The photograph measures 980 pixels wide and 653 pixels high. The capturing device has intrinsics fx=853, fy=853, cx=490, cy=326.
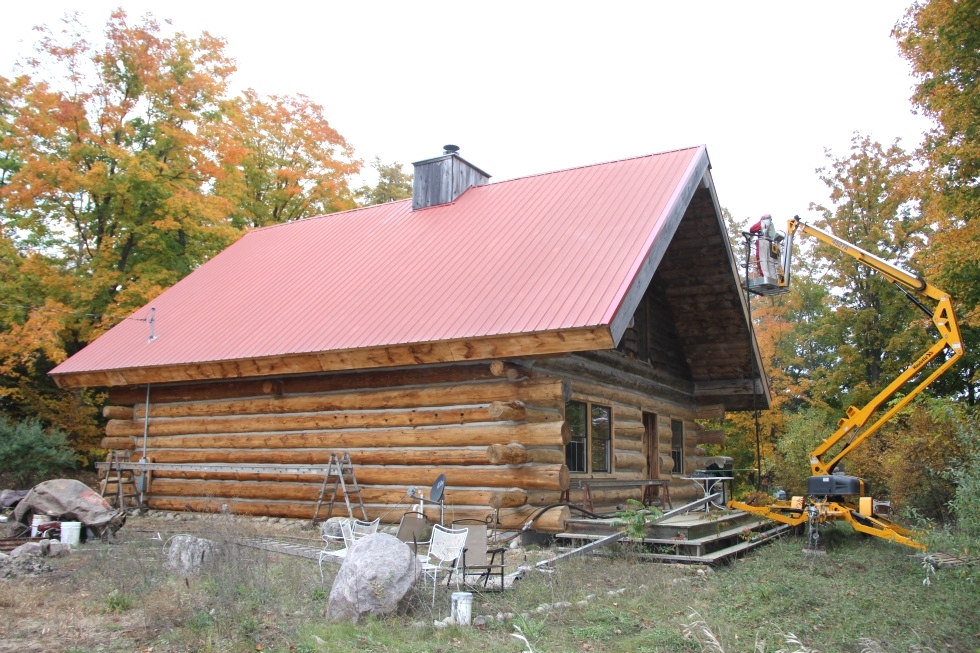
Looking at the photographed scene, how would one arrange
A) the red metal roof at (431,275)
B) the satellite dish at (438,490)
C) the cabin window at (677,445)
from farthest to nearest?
1. the cabin window at (677,445)
2. the red metal roof at (431,275)
3. the satellite dish at (438,490)

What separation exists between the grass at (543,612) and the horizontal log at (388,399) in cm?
270

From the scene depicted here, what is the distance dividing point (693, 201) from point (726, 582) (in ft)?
26.0

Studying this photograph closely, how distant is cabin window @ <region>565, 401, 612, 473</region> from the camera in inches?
551

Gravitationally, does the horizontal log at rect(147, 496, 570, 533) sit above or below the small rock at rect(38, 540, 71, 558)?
above

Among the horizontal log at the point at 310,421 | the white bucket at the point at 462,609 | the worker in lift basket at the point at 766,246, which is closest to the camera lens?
the white bucket at the point at 462,609

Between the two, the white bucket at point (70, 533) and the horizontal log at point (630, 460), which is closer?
the white bucket at point (70, 533)

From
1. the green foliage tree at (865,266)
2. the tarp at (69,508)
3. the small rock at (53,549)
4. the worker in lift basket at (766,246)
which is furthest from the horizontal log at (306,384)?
the green foliage tree at (865,266)

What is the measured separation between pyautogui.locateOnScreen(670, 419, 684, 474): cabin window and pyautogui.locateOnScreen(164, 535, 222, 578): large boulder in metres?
12.2

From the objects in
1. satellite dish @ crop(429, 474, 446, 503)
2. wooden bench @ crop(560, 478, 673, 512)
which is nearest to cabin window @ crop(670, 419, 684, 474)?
wooden bench @ crop(560, 478, 673, 512)

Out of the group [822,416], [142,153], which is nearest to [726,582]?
[822,416]

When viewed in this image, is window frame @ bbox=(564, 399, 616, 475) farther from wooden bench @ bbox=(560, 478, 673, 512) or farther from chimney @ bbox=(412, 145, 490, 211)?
chimney @ bbox=(412, 145, 490, 211)

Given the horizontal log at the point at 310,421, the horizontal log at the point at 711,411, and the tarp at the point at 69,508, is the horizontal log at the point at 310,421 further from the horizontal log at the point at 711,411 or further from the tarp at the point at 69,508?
the horizontal log at the point at 711,411

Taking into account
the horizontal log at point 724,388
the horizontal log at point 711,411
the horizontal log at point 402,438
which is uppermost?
the horizontal log at point 724,388

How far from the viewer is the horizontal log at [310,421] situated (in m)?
12.8
